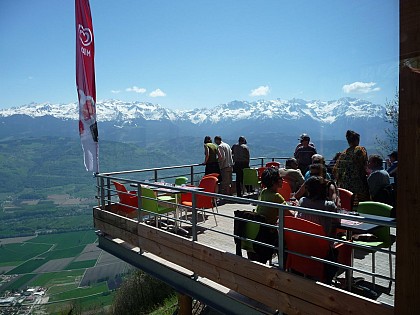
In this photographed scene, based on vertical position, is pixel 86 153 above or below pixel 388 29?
below

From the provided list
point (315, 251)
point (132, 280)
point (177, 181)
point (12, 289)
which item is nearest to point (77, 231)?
point (12, 289)

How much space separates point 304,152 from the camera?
8.92 meters

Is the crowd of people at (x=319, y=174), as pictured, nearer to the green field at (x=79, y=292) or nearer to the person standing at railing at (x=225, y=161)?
the person standing at railing at (x=225, y=161)

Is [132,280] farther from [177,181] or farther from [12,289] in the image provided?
[12,289]

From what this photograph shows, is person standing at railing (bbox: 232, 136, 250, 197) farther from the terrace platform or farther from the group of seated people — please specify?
the group of seated people

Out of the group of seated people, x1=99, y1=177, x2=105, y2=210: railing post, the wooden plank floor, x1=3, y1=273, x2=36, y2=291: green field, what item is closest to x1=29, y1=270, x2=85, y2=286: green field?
x1=3, y1=273, x2=36, y2=291: green field

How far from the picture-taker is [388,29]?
193 centimetres

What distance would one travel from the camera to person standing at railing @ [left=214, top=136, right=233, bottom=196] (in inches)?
394

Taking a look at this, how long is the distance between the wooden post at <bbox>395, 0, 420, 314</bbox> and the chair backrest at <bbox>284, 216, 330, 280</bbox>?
1.70m

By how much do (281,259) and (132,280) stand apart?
16.5 meters

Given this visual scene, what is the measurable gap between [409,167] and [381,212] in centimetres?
322

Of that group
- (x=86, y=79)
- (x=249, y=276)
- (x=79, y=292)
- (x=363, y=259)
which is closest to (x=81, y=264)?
(x=79, y=292)

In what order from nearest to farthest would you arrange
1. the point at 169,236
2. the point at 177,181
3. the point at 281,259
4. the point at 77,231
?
1. the point at 281,259
2. the point at 169,236
3. the point at 177,181
4. the point at 77,231

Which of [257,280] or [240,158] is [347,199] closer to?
[257,280]
